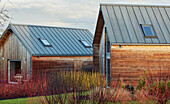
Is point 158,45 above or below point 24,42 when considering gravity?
below

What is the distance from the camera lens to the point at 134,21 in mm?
19312

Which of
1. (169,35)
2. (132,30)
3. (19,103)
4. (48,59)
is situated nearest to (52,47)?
(48,59)

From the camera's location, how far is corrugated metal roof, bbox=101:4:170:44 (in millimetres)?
18078

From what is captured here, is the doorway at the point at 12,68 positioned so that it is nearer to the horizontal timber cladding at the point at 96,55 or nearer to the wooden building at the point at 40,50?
the wooden building at the point at 40,50

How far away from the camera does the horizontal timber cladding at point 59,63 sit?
72.3 feet

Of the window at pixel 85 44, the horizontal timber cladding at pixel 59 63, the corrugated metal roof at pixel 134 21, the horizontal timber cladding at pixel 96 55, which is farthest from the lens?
the window at pixel 85 44

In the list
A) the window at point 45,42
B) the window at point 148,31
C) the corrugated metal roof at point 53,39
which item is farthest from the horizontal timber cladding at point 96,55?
the window at point 148,31

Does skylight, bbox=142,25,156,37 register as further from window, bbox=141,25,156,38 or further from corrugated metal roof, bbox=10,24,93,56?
corrugated metal roof, bbox=10,24,93,56

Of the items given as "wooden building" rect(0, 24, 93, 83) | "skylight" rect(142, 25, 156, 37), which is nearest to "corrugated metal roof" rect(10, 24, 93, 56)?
"wooden building" rect(0, 24, 93, 83)

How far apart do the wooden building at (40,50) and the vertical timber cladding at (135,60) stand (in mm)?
4438

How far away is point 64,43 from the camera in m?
25.4

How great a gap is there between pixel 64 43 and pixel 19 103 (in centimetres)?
1340

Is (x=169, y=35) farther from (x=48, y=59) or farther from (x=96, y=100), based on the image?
(x=96, y=100)

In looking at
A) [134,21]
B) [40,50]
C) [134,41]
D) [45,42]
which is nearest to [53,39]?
[45,42]
